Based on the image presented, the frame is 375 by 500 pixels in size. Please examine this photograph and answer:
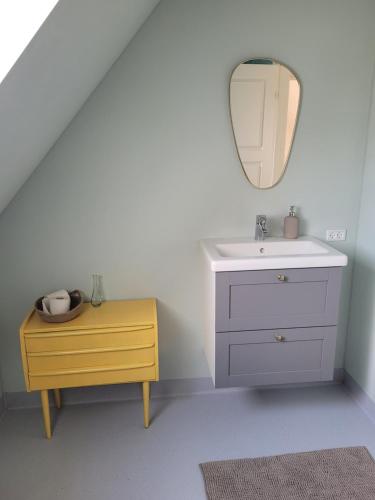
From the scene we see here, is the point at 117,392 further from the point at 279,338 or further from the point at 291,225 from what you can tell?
the point at 291,225

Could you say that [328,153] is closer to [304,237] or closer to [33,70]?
[304,237]

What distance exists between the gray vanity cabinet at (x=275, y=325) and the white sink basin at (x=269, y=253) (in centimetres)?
4

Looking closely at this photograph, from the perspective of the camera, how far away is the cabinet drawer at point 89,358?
204 cm

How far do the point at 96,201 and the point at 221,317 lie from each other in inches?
35.4

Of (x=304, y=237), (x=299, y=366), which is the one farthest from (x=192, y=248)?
(x=299, y=366)

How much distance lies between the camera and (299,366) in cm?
213

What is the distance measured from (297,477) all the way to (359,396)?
30.4 inches

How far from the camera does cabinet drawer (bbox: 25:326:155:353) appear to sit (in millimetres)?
2021

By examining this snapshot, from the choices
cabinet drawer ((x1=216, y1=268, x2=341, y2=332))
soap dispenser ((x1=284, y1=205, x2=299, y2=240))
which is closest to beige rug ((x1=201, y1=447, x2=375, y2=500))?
cabinet drawer ((x1=216, y1=268, x2=341, y2=332))

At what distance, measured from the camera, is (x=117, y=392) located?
8.20 ft

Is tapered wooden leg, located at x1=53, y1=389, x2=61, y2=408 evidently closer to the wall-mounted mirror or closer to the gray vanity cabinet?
the gray vanity cabinet

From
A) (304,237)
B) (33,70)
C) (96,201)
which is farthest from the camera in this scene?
(304,237)

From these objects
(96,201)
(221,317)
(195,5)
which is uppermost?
(195,5)

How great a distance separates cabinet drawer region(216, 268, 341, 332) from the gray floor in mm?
622
